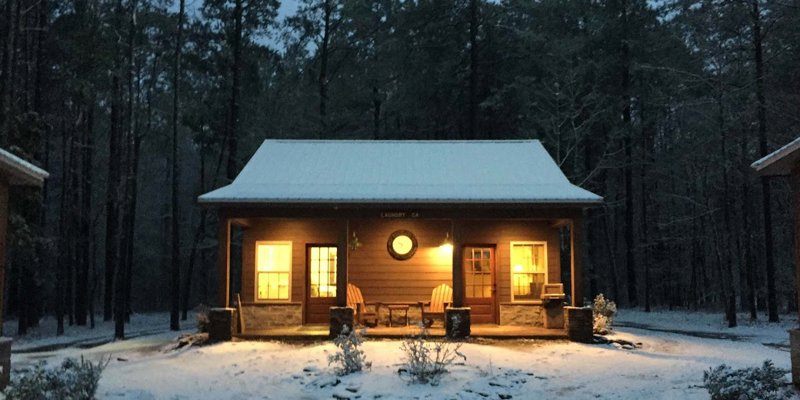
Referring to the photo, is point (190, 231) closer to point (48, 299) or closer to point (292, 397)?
point (48, 299)

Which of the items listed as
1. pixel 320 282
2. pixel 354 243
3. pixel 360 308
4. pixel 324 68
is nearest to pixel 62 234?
pixel 324 68

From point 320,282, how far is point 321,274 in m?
0.18

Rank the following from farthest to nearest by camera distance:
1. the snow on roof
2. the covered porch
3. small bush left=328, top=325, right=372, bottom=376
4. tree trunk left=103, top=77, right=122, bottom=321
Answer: tree trunk left=103, top=77, right=122, bottom=321
the covered porch
small bush left=328, top=325, right=372, bottom=376
the snow on roof

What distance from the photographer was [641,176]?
27.5 m

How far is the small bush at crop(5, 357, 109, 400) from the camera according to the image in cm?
619

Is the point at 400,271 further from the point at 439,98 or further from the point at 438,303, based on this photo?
the point at 439,98

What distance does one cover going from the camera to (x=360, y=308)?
13430 millimetres

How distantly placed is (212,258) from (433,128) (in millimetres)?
14799

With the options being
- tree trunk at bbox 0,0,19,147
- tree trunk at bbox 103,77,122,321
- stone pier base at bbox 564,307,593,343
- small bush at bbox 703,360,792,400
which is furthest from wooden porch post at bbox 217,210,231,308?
small bush at bbox 703,360,792,400

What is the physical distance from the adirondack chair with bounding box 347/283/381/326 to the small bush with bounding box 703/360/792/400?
23.9 feet

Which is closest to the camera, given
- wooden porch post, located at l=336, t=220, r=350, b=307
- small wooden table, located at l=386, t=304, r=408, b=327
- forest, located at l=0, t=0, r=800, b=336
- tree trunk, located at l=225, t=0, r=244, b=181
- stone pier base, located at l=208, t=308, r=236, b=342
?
stone pier base, located at l=208, t=308, r=236, b=342

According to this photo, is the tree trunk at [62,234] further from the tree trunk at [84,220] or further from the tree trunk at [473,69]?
the tree trunk at [473,69]

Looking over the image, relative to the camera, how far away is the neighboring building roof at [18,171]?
7352 millimetres

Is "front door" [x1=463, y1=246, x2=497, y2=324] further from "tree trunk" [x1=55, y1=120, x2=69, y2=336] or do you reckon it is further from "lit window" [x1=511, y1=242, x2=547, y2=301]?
"tree trunk" [x1=55, y1=120, x2=69, y2=336]
